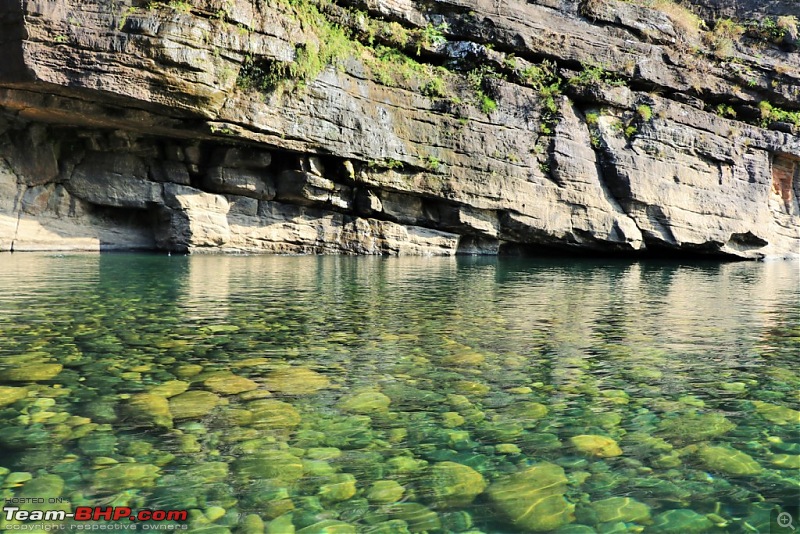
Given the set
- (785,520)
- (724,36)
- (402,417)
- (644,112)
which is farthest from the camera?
(724,36)

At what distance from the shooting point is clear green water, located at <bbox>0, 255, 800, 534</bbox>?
2.62 metres

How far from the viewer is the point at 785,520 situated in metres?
2.53

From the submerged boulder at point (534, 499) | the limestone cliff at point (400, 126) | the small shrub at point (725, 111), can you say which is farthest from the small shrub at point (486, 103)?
the submerged boulder at point (534, 499)

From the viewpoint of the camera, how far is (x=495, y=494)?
2717 mm

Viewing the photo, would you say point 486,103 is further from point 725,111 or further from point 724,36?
point 724,36

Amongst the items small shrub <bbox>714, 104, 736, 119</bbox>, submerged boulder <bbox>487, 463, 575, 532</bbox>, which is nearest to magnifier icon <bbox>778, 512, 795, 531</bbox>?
submerged boulder <bbox>487, 463, 575, 532</bbox>

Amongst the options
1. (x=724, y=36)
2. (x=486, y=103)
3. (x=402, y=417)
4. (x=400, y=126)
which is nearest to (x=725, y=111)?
(x=724, y=36)

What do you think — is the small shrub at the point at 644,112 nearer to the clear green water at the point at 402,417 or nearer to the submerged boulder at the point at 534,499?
the clear green water at the point at 402,417

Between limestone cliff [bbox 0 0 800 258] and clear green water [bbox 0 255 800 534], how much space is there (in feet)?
37.1

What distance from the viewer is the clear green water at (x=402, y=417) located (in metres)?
2.62

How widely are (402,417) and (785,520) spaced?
6.80ft

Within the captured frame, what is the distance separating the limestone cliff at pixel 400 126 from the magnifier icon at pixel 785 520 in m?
17.3

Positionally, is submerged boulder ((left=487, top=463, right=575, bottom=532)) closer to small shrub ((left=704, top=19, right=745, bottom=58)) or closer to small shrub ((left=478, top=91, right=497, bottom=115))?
small shrub ((left=478, top=91, right=497, bottom=115))

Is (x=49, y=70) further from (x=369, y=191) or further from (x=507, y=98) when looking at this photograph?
(x=507, y=98)
